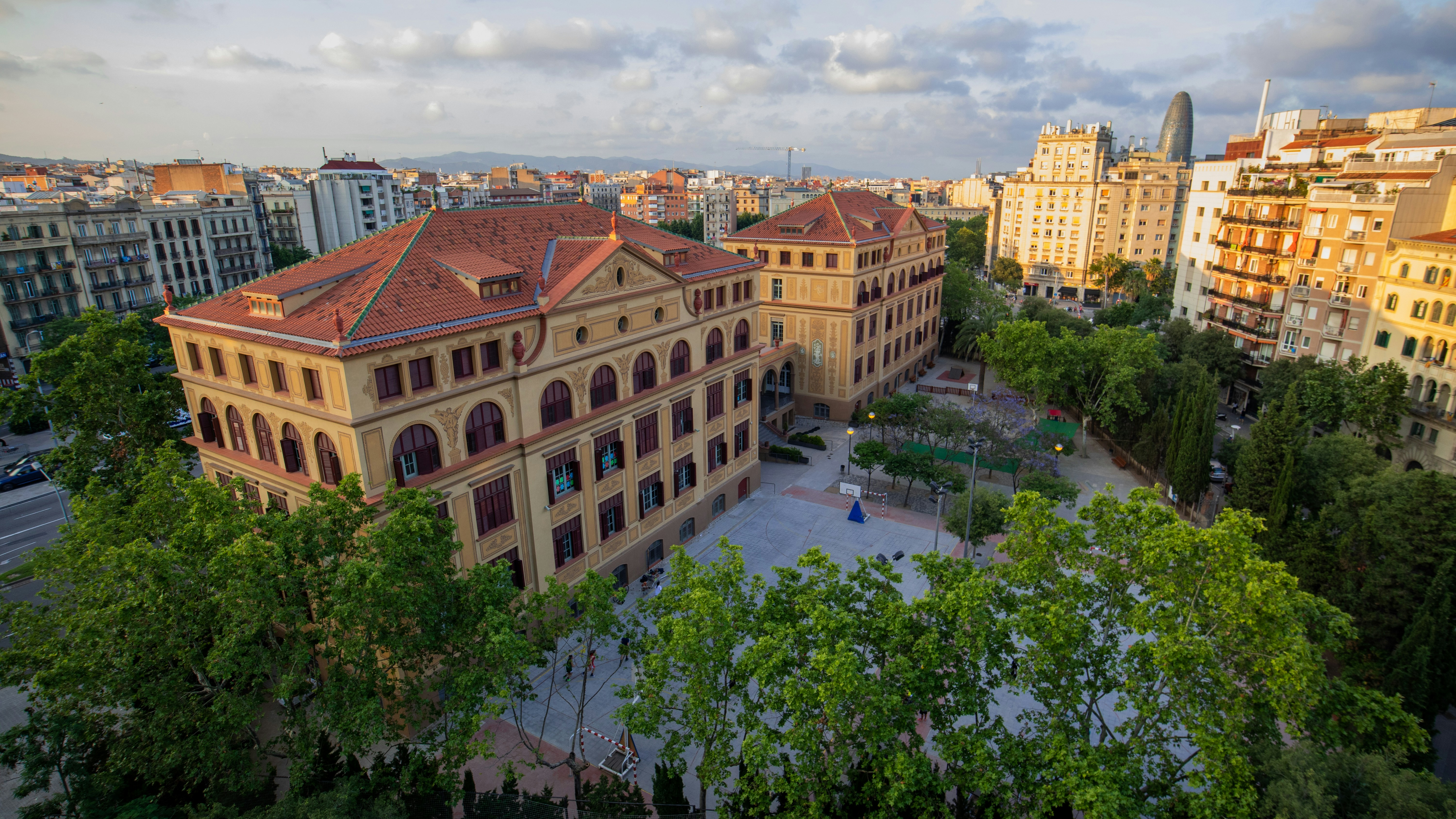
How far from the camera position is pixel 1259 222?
62250 mm

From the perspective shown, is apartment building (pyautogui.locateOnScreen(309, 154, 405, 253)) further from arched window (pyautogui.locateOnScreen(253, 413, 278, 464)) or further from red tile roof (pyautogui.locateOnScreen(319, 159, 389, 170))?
arched window (pyautogui.locateOnScreen(253, 413, 278, 464))

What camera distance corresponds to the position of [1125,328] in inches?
2274

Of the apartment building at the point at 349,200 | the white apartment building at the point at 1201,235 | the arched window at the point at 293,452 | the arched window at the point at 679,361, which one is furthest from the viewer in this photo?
the apartment building at the point at 349,200

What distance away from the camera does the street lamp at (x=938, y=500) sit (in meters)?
41.2

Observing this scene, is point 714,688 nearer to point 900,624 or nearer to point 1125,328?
point 900,624

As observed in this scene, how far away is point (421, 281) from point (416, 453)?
272 inches

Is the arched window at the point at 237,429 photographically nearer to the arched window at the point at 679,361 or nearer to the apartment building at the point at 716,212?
the arched window at the point at 679,361

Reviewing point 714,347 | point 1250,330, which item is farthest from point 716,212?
point 714,347

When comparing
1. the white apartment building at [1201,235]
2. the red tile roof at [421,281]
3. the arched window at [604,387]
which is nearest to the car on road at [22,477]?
the red tile roof at [421,281]

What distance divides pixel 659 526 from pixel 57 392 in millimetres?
30862

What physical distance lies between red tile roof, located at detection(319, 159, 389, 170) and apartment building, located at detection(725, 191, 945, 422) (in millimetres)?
84778

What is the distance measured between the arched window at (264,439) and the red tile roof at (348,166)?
106 m

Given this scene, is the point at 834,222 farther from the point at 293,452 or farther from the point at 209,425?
the point at 209,425

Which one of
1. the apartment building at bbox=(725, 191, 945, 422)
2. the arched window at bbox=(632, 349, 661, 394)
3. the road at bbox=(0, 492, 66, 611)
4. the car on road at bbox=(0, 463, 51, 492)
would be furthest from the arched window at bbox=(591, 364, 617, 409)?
the car on road at bbox=(0, 463, 51, 492)
